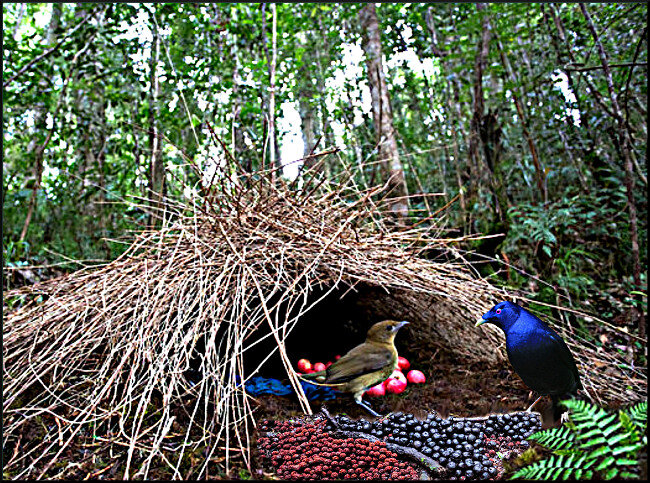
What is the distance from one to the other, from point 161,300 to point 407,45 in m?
4.44

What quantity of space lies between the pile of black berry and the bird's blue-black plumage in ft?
0.50

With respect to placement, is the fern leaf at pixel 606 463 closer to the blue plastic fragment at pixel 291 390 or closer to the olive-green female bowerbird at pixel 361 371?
the olive-green female bowerbird at pixel 361 371

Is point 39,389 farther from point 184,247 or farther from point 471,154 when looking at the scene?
point 471,154

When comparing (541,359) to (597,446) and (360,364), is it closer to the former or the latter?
(597,446)

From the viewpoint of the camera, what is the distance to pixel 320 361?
1813 mm

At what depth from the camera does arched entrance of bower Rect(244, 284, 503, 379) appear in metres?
1.69

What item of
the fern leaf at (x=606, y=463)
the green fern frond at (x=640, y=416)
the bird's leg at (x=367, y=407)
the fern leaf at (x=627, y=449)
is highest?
the green fern frond at (x=640, y=416)

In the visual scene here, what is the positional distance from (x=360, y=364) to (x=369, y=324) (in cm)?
45

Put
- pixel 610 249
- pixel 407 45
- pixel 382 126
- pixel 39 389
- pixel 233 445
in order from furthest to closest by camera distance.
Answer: pixel 407 45 → pixel 610 249 → pixel 382 126 → pixel 39 389 → pixel 233 445

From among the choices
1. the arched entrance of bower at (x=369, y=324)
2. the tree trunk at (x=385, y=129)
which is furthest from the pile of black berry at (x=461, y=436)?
the tree trunk at (x=385, y=129)

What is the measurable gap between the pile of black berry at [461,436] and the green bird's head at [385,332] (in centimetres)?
24

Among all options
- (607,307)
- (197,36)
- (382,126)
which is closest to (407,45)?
(197,36)

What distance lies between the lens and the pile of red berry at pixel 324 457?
1.05 meters

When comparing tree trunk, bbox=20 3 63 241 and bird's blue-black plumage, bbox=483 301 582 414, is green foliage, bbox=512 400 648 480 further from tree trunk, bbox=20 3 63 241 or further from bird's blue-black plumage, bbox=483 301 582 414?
tree trunk, bbox=20 3 63 241
